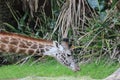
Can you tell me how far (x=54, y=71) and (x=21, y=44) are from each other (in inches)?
35.4

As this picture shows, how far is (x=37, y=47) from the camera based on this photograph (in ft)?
17.5

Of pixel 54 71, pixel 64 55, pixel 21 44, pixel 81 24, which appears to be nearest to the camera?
pixel 64 55

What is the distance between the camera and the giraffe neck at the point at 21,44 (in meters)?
5.27

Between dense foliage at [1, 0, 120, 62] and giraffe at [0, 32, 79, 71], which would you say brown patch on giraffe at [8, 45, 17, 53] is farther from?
dense foliage at [1, 0, 120, 62]

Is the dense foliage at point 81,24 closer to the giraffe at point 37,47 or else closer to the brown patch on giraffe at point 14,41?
the giraffe at point 37,47

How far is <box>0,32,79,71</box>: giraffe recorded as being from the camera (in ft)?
16.9

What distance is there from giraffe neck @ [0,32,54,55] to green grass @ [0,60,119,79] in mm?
520

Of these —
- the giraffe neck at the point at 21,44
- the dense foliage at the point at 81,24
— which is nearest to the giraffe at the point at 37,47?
the giraffe neck at the point at 21,44

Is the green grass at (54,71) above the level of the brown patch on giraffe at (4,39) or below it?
below

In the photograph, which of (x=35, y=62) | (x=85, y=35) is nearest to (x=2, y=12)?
(x=35, y=62)

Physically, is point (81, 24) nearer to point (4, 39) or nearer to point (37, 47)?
point (37, 47)

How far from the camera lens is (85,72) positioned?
5672 mm

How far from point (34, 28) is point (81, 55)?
5.43ft

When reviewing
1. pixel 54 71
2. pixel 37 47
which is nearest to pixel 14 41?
pixel 37 47
